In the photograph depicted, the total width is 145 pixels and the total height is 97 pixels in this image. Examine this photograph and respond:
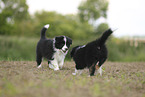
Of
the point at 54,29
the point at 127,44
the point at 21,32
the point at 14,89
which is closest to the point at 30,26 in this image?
the point at 21,32

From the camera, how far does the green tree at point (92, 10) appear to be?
3400 centimetres

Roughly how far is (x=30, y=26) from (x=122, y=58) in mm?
25848

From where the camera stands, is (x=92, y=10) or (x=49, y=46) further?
(x=92, y=10)

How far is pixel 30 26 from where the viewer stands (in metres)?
35.4

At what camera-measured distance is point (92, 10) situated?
33906 mm

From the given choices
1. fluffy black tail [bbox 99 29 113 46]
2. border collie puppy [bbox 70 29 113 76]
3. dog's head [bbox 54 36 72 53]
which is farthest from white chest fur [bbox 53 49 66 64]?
fluffy black tail [bbox 99 29 113 46]

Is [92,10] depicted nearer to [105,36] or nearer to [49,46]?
[49,46]

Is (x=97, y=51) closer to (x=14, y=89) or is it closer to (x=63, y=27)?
(x=14, y=89)

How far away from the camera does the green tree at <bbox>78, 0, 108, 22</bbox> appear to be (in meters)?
34.0

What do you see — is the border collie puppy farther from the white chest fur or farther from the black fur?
the white chest fur

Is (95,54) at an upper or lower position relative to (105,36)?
lower

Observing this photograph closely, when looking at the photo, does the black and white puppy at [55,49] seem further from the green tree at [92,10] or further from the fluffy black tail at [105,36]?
the green tree at [92,10]

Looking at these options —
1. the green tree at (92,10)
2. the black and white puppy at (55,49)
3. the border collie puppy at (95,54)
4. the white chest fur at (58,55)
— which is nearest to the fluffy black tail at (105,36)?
the border collie puppy at (95,54)

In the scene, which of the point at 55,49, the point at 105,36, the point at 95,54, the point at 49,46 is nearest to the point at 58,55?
the point at 55,49
